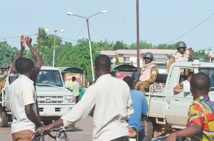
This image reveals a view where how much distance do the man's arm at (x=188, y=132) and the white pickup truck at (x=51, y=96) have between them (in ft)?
49.0

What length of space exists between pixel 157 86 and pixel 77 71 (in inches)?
1226

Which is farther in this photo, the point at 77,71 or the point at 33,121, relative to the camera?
the point at 77,71

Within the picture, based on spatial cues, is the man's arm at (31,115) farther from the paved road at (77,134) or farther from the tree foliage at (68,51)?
the tree foliage at (68,51)

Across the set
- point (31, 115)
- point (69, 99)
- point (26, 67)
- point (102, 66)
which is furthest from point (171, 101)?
point (102, 66)

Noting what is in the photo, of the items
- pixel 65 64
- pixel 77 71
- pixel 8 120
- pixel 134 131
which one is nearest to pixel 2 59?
pixel 65 64

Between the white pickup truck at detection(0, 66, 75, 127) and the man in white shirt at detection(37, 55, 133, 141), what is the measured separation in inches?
553

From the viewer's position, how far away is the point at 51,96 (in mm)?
21391

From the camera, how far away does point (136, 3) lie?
140ft

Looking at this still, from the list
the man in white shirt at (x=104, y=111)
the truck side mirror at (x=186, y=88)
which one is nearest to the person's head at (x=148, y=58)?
the truck side mirror at (x=186, y=88)

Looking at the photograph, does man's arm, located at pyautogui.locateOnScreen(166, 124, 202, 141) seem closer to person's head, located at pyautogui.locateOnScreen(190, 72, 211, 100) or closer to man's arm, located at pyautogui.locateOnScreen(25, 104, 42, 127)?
person's head, located at pyautogui.locateOnScreen(190, 72, 211, 100)

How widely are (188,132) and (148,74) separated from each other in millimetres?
10826

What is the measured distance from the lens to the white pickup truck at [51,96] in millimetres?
21281

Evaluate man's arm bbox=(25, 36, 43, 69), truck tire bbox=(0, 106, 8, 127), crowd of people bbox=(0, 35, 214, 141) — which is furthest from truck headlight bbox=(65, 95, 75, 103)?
crowd of people bbox=(0, 35, 214, 141)

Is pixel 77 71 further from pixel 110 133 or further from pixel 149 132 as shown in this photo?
pixel 110 133
